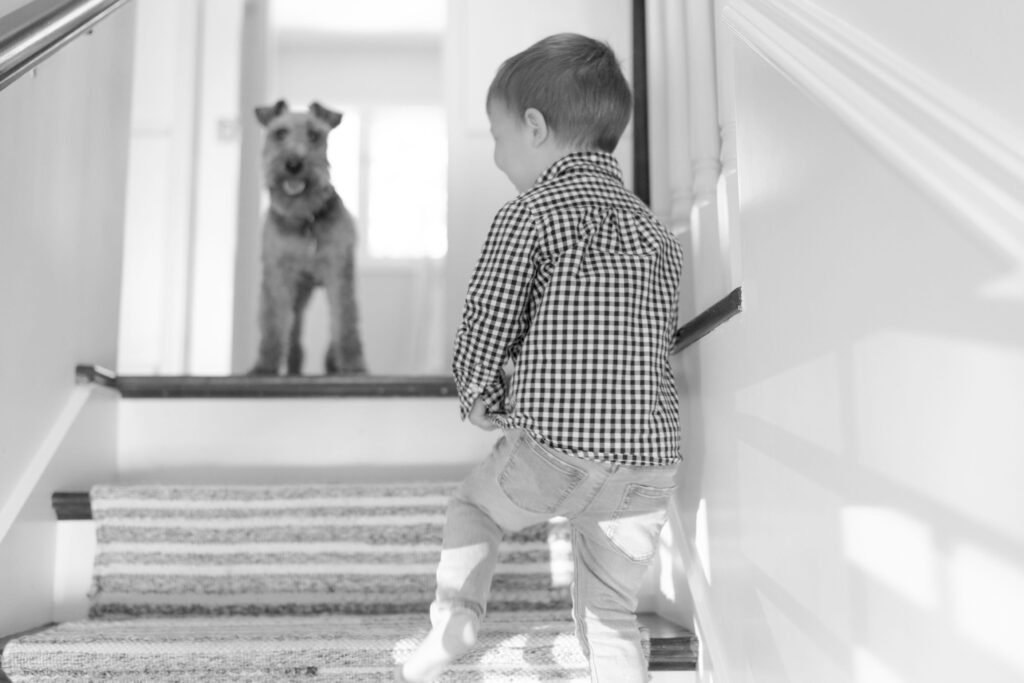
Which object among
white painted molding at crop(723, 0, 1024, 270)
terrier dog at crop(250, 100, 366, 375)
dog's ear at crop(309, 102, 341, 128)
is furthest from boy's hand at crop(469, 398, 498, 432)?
dog's ear at crop(309, 102, 341, 128)

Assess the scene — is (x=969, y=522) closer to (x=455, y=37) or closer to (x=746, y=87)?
(x=746, y=87)

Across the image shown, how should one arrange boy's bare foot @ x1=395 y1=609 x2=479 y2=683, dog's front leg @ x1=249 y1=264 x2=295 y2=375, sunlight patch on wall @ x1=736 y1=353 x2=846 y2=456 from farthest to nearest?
dog's front leg @ x1=249 y1=264 x2=295 y2=375 → boy's bare foot @ x1=395 y1=609 x2=479 y2=683 → sunlight patch on wall @ x1=736 y1=353 x2=846 y2=456

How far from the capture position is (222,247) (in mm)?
3689

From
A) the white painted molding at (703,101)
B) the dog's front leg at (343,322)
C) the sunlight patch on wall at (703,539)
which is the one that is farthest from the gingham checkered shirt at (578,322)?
the dog's front leg at (343,322)

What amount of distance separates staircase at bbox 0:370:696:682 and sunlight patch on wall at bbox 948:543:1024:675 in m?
0.73

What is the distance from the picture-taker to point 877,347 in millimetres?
869

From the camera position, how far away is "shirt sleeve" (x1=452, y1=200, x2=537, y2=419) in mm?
1404

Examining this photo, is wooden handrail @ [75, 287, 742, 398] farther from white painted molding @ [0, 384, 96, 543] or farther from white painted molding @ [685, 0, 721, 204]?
white painted molding @ [685, 0, 721, 204]

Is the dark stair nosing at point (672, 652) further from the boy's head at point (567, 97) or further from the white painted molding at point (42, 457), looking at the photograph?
the boy's head at point (567, 97)

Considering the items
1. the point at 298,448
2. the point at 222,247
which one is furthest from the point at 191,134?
the point at 298,448

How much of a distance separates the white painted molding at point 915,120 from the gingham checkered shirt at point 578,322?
0.41m

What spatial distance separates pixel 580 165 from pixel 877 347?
2.33ft

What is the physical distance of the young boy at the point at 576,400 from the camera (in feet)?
4.36

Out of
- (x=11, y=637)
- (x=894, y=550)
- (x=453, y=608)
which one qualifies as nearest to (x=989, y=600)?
(x=894, y=550)
